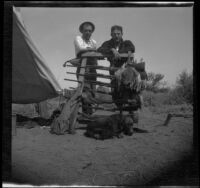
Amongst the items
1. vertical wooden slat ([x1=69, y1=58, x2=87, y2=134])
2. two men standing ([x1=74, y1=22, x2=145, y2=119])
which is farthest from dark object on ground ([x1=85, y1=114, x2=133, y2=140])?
two men standing ([x1=74, y1=22, x2=145, y2=119])

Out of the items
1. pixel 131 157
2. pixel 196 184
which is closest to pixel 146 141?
pixel 131 157

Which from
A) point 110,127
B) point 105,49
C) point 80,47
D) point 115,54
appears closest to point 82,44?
point 80,47

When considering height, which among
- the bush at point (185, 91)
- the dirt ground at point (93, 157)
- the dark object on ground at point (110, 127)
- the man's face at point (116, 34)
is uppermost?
the man's face at point (116, 34)

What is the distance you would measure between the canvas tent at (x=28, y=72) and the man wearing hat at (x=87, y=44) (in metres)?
0.51

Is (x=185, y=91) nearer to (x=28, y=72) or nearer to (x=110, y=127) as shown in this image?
(x=110, y=127)

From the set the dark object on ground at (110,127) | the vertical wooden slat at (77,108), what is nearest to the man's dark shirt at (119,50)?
the vertical wooden slat at (77,108)

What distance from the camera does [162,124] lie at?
4.26 meters

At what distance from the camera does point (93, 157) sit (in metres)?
2.94

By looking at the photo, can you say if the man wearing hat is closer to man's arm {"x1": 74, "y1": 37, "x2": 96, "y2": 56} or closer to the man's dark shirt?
man's arm {"x1": 74, "y1": 37, "x2": 96, "y2": 56}

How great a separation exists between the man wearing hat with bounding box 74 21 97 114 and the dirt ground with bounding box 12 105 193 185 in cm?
83

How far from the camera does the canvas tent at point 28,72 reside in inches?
135

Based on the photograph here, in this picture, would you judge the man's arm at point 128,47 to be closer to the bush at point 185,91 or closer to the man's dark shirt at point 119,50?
the man's dark shirt at point 119,50

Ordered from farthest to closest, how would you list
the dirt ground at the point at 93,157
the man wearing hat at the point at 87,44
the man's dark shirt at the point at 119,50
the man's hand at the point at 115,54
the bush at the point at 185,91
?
the bush at the point at 185,91 < the man's hand at the point at 115,54 < the man's dark shirt at the point at 119,50 < the man wearing hat at the point at 87,44 < the dirt ground at the point at 93,157

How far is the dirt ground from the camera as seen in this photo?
2.66 metres
